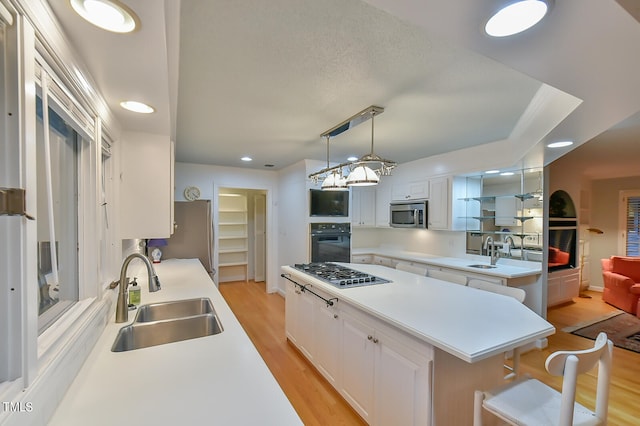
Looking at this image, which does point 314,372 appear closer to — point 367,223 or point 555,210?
point 367,223

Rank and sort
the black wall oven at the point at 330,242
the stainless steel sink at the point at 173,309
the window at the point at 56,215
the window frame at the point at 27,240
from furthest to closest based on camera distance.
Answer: the black wall oven at the point at 330,242
the stainless steel sink at the point at 173,309
the window at the point at 56,215
the window frame at the point at 27,240

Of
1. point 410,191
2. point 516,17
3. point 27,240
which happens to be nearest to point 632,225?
point 410,191

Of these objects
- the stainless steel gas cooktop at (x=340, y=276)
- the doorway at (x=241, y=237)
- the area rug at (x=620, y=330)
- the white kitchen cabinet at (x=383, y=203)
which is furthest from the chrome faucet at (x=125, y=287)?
the area rug at (x=620, y=330)

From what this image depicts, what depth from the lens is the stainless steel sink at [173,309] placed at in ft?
5.87

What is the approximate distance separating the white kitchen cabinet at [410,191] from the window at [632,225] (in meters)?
4.60

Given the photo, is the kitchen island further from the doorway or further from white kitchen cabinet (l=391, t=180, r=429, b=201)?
the doorway

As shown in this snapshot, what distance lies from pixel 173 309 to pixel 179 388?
1.07m

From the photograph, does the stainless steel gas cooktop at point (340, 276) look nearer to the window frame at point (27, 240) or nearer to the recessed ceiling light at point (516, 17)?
the window frame at point (27, 240)

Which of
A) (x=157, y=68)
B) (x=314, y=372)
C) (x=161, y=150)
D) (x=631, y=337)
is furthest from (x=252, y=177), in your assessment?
(x=631, y=337)

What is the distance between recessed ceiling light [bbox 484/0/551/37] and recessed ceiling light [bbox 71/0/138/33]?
1.19m

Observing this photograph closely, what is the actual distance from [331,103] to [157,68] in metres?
1.29

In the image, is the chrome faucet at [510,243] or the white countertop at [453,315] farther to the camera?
the chrome faucet at [510,243]

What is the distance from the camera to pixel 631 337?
3.44m

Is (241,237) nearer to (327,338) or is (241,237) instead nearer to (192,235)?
(192,235)
